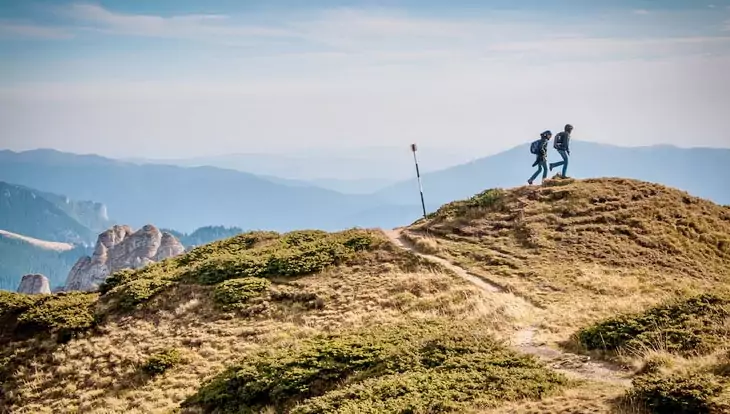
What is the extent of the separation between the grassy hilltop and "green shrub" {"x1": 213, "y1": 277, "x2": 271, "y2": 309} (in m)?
0.09

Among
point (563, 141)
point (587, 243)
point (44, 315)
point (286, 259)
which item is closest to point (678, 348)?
point (587, 243)

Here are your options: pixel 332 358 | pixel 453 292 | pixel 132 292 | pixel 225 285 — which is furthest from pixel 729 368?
pixel 132 292

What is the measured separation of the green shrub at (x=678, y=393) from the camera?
1404cm

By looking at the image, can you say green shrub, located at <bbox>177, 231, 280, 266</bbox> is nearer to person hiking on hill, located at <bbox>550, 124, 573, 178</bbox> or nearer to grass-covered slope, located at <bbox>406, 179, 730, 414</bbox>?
grass-covered slope, located at <bbox>406, 179, 730, 414</bbox>

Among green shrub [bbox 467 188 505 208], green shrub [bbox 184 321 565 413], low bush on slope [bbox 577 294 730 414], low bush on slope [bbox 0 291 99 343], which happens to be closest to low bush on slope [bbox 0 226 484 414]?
low bush on slope [bbox 0 291 99 343]

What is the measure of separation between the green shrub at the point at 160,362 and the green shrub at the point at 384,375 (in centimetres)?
308

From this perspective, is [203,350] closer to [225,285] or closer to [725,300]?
[225,285]

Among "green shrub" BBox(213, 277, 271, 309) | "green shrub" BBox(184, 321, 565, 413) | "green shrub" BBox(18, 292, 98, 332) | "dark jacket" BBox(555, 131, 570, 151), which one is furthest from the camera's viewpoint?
"dark jacket" BBox(555, 131, 570, 151)

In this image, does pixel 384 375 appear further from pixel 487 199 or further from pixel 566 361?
pixel 487 199

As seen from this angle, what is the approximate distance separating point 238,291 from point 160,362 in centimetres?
631

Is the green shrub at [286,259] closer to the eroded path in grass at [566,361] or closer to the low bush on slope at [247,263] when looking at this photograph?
the low bush on slope at [247,263]

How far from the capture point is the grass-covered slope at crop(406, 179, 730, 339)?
30172 millimetres

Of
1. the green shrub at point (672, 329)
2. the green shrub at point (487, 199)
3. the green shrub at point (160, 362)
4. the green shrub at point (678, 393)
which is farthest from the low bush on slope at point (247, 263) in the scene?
the green shrub at point (678, 393)

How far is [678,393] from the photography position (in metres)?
14.5
